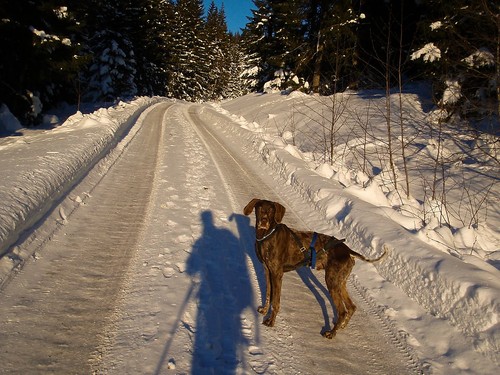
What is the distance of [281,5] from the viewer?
2250cm

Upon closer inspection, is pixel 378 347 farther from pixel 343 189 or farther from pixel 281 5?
pixel 281 5

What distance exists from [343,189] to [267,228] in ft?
14.7

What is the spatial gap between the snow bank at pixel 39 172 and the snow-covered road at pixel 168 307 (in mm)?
436

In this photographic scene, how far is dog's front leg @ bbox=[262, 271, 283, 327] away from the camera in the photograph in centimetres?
345

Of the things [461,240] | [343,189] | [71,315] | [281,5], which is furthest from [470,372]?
[281,5]

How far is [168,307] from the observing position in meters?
3.51

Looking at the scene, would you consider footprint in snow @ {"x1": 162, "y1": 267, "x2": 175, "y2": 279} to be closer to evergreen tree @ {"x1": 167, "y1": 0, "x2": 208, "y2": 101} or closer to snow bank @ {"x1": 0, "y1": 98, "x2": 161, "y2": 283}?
snow bank @ {"x1": 0, "y1": 98, "x2": 161, "y2": 283}

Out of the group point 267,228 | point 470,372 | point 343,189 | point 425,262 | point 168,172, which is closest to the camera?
point 470,372

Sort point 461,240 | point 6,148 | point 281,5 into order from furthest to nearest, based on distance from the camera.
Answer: point 281,5 → point 6,148 → point 461,240

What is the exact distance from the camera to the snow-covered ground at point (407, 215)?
11.0ft

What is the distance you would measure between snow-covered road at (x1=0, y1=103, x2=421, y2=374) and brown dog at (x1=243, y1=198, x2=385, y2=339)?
10.0 inches

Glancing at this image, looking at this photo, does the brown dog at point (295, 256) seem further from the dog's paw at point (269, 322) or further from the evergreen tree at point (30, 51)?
the evergreen tree at point (30, 51)

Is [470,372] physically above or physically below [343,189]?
below

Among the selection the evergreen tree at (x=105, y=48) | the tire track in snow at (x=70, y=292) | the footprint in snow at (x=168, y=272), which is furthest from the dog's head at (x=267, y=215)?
the evergreen tree at (x=105, y=48)
